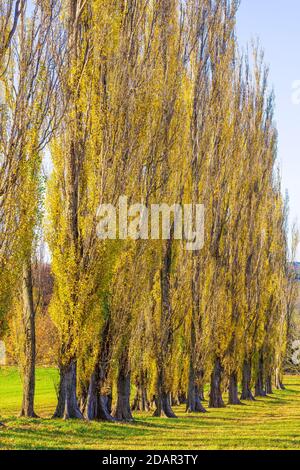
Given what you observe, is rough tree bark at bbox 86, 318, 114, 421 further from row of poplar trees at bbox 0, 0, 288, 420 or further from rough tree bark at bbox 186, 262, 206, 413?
rough tree bark at bbox 186, 262, 206, 413

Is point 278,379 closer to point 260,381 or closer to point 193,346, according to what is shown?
point 260,381

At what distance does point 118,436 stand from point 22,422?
2577mm

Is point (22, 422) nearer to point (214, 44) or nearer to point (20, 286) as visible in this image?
point (20, 286)

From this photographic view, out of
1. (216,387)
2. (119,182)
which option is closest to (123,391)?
(119,182)

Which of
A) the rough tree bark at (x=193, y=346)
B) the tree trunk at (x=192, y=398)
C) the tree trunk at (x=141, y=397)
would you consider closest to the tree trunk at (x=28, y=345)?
the tree trunk at (x=141, y=397)

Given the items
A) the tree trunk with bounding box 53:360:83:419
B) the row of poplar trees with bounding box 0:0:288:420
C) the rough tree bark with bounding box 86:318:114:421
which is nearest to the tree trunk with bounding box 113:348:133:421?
the row of poplar trees with bounding box 0:0:288:420

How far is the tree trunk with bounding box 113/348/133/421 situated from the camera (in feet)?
56.7

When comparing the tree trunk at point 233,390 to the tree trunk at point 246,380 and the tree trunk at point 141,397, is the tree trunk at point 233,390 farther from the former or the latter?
the tree trunk at point 141,397

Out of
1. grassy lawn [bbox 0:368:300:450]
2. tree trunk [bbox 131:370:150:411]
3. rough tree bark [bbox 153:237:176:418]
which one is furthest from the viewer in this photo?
tree trunk [bbox 131:370:150:411]

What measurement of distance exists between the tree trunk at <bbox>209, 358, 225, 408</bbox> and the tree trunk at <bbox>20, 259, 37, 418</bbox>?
32.1 ft

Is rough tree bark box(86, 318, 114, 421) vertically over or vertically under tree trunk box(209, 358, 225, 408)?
over

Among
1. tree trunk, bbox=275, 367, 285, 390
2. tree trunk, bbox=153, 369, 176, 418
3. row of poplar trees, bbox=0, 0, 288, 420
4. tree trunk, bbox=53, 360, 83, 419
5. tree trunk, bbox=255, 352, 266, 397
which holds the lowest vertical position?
tree trunk, bbox=275, 367, 285, 390
